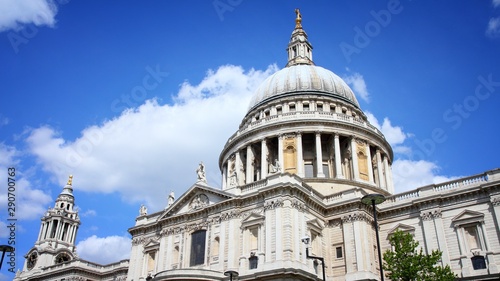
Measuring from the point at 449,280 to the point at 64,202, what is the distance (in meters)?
64.8

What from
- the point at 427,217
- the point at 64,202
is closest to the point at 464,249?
the point at 427,217

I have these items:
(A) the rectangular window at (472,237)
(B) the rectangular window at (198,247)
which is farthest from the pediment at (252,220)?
(A) the rectangular window at (472,237)

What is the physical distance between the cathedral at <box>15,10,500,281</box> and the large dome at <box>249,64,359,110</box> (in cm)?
411

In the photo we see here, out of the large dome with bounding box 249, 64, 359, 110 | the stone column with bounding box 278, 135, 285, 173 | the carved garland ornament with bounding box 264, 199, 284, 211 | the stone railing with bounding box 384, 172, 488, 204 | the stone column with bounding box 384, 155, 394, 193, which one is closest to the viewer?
the carved garland ornament with bounding box 264, 199, 284, 211

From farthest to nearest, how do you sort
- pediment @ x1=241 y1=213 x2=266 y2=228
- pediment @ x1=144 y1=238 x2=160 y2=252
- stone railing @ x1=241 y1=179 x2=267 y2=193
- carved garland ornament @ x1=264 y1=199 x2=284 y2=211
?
1. pediment @ x1=144 y1=238 x2=160 y2=252
2. stone railing @ x1=241 y1=179 x2=267 y2=193
3. pediment @ x1=241 y1=213 x2=266 y2=228
4. carved garland ornament @ x1=264 y1=199 x2=284 y2=211

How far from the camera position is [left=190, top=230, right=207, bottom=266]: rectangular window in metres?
42.4

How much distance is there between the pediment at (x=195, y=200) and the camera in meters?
43.6

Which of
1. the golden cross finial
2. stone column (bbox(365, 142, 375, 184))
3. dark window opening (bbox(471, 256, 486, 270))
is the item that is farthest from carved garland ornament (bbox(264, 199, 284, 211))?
the golden cross finial

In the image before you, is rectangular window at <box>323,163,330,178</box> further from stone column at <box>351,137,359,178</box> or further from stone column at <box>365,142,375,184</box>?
stone column at <box>365,142,375,184</box>

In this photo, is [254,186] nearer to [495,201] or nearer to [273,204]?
[273,204]

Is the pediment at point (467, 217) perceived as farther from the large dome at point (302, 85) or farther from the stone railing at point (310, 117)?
the large dome at point (302, 85)

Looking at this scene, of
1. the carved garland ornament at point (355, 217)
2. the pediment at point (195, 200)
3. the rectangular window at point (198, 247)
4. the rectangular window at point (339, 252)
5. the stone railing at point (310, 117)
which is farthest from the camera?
the stone railing at point (310, 117)

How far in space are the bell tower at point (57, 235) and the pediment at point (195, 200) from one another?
103 feet

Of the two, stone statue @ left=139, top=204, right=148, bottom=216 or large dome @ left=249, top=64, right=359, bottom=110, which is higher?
large dome @ left=249, top=64, right=359, bottom=110
